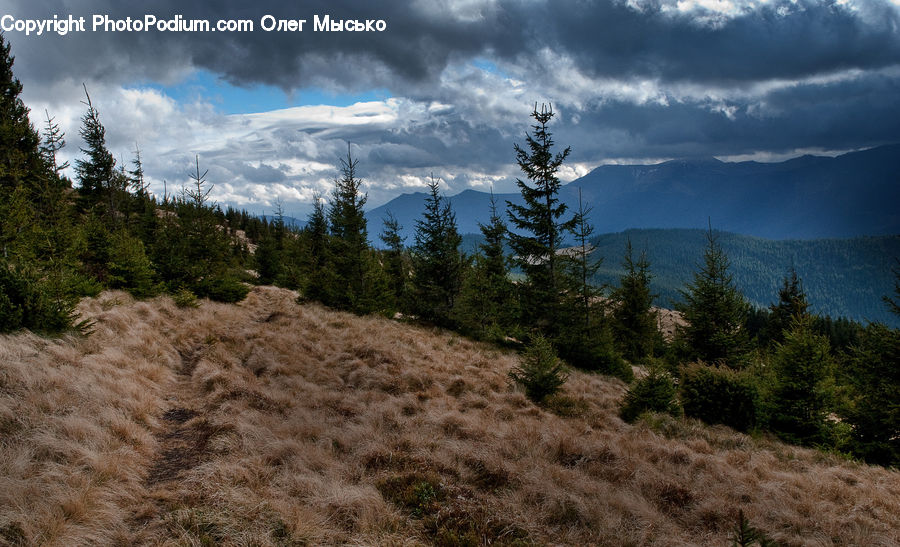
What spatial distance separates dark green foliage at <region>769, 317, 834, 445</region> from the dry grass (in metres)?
→ 2.84

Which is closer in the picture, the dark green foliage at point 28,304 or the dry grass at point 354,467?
the dry grass at point 354,467

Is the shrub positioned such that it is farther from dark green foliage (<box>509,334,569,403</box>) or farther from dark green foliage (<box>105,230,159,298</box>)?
dark green foliage (<box>509,334,569,403</box>)

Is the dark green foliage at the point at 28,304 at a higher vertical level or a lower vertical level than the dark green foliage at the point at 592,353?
higher

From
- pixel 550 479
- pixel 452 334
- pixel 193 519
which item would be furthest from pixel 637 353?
pixel 193 519

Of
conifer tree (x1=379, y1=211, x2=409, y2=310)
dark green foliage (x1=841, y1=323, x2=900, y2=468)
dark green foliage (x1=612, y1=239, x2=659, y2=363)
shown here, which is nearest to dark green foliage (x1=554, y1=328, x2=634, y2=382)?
dark green foliage (x1=841, y1=323, x2=900, y2=468)

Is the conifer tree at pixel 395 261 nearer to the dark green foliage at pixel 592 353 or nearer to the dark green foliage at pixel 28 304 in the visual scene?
the dark green foliage at pixel 592 353

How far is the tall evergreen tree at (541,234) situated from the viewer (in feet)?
68.9

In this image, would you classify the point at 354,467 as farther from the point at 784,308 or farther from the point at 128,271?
the point at 784,308

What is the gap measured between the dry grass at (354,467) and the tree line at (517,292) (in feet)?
5.39

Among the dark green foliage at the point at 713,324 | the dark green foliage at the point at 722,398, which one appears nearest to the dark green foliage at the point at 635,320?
the dark green foliage at the point at 713,324

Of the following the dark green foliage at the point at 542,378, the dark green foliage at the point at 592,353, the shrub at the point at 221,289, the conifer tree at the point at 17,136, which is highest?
the conifer tree at the point at 17,136

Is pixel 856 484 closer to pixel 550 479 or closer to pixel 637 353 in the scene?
pixel 550 479

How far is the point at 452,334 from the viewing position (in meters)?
21.9

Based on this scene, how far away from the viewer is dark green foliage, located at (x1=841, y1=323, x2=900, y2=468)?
11891 millimetres
